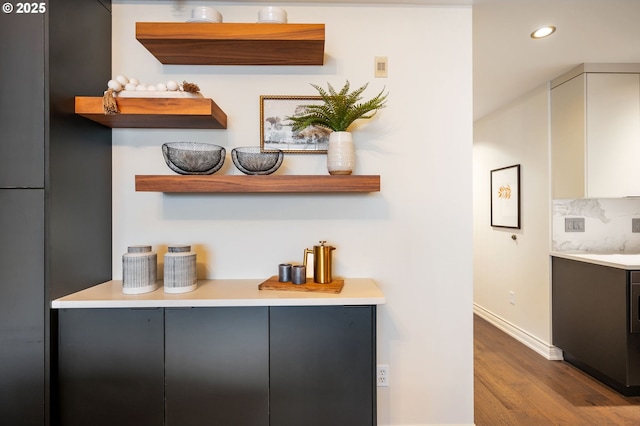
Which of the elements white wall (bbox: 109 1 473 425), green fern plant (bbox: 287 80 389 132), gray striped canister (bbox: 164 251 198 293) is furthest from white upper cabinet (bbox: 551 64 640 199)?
gray striped canister (bbox: 164 251 198 293)

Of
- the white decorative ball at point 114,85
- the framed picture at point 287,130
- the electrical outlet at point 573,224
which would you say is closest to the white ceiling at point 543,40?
the framed picture at point 287,130

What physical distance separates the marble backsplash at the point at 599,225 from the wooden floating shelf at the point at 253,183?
2.40 meters

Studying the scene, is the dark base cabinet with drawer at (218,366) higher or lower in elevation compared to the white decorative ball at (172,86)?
lower

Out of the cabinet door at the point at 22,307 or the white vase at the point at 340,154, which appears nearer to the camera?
the cabinet door at the point at 22,307

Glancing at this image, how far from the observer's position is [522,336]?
3219mm

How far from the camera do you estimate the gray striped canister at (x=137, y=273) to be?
4.78ft

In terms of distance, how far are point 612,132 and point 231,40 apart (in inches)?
119

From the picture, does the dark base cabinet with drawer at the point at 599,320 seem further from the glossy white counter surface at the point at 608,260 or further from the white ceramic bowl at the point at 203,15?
Result: the white ceramic bowl at the point at 203,15

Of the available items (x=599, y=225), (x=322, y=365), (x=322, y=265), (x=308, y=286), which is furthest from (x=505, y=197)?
(x=322, y=365)

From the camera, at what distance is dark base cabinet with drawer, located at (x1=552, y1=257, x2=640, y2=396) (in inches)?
86.3

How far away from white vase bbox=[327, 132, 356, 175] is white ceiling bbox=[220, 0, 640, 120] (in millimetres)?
821

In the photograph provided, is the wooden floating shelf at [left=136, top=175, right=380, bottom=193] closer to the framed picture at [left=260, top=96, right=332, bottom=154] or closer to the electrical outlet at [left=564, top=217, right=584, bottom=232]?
the framed picture at [left=260, top=96, right=332, bottom=154]

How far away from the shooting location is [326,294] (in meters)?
1.42

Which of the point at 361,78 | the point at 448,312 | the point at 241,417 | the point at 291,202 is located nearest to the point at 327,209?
the point at 291,202
